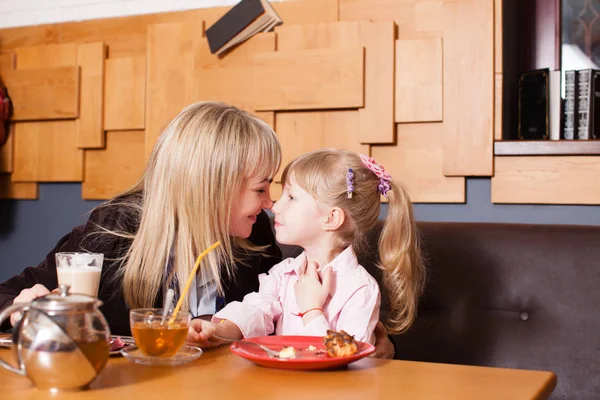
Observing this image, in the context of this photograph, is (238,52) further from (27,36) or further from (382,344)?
(382,344)

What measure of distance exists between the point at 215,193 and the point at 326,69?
3.40 feet

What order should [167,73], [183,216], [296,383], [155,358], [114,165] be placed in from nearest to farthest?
[296,383], [155,358], [183,216], [167,73], [114,165]

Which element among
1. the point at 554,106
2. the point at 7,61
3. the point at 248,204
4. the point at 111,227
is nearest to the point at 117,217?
the point at 111,227

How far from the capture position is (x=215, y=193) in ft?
5.55

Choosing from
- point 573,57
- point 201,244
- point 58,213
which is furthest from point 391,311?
point 58,213

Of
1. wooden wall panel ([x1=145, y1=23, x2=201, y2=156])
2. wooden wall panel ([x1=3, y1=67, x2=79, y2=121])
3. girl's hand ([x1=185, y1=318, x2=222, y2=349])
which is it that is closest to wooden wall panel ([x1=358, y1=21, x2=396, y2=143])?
wooden wall panel ([x1=145, y1=23, x2=201, y2=156])

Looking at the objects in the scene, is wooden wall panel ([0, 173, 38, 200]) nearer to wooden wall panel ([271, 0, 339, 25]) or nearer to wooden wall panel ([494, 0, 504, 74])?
wooden wall panel ([271, 0, 339, 25])

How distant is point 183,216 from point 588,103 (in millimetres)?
1354

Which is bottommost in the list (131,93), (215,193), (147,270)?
(147,270)

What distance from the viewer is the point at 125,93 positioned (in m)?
2.98

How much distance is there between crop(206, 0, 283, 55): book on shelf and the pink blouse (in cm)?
122

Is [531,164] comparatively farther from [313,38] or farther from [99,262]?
[99,262]

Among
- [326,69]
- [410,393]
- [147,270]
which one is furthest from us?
[326,69]

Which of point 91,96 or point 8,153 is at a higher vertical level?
point 91,96
